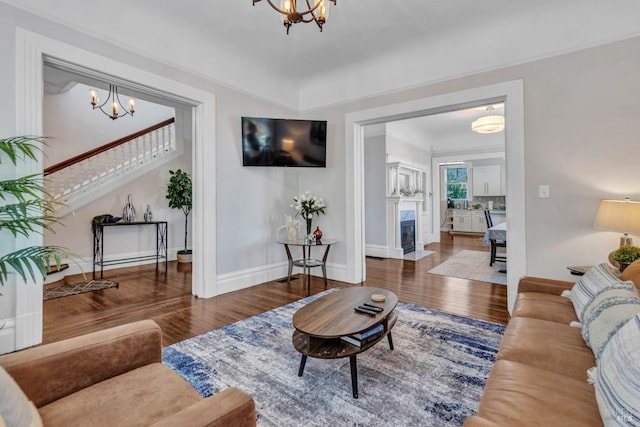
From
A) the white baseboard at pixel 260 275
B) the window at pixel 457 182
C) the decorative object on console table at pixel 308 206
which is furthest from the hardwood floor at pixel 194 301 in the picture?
the window at pixel 457 182

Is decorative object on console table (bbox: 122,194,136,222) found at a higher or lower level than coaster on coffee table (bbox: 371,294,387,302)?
higher

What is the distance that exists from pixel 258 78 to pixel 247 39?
2.19 ft

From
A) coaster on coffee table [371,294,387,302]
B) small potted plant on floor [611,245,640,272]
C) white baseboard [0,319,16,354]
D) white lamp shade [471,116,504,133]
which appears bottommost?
white baseboard [0,319,16,354]

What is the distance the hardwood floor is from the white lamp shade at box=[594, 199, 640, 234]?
1.20 meters

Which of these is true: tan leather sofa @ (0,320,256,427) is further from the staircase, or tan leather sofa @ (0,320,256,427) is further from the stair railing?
the stair railing

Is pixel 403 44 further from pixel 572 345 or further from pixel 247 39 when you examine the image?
pixel 572 345

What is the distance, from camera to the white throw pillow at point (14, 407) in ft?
2.45

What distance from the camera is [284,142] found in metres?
4.29

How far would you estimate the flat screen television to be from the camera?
4070mm

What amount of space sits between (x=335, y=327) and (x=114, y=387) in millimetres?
1102

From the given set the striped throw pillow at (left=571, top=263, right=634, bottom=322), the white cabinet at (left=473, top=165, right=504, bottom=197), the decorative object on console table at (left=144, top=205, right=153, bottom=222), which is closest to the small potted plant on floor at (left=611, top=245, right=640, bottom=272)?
the striped throw pillow at (left=571, top=263, right=634, bottom=322)

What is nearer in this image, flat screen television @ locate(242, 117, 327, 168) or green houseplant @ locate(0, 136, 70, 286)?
green houseplant @ locate(0, 136, 70, 286)

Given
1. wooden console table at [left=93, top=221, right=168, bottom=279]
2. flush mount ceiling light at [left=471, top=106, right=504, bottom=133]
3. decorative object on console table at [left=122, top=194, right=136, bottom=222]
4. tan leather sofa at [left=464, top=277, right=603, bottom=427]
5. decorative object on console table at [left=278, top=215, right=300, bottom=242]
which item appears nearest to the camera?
tan leather sofa at [left=464, top=277, right=603, bottom=427]

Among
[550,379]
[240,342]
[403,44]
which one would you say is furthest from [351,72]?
[550,379]
